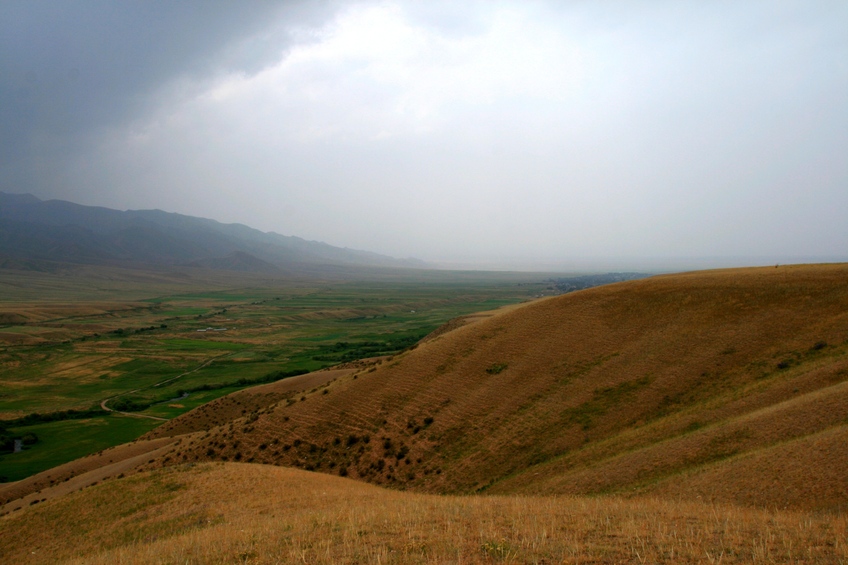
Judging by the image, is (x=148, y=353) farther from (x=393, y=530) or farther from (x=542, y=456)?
(x=393, y=530)

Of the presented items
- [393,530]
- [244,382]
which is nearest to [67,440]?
[244,382]

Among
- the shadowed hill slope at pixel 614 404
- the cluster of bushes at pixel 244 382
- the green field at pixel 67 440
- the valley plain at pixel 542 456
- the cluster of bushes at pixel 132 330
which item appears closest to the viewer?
the valley plain at pixel 542 456

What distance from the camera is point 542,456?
23.1 metres

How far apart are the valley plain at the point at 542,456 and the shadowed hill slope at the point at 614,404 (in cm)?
13

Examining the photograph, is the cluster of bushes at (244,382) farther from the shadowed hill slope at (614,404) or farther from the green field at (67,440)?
the shadowed hill slope at (614,404)

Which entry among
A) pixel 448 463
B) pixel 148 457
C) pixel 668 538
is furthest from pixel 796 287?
pixel 148 457

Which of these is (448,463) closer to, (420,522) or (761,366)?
(420,522)

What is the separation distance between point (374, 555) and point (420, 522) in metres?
2.77

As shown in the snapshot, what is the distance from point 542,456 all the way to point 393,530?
515 inches

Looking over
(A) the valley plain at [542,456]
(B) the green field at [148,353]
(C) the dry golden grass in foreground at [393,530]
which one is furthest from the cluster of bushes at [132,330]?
(C) the dry golden grass in foreground at [393,530]

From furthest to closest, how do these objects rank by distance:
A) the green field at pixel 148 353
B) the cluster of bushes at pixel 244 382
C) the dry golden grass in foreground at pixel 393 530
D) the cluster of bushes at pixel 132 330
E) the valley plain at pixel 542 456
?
the cluster of bushes at pixel 132 330, the cluster of bushes at pixel 244 382, the green field at pixel 148 353, the valley plain at pixel 542 456, the dry golden grass in foreground at pixel 393 530

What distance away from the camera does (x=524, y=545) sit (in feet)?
34.2

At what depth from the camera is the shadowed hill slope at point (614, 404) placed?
17.4 meters

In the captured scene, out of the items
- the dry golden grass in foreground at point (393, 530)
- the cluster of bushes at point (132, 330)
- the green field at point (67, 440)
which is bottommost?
the green field at point (67, 440)
